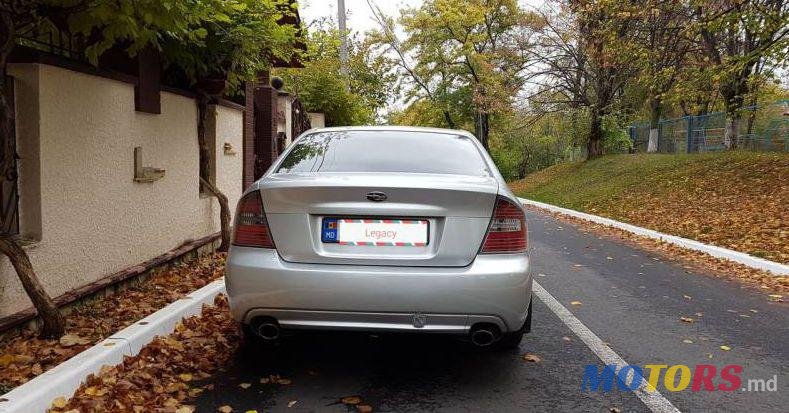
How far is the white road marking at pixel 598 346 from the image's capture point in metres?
3.37

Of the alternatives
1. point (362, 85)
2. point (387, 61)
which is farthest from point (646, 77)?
point (387, 61)

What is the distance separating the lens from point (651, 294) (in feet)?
20.9

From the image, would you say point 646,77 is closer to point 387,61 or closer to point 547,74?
point 547,74

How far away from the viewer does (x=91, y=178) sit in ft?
16.4

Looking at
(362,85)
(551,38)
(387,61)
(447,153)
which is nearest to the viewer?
(447,153)

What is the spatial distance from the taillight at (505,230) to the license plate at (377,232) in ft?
1.24

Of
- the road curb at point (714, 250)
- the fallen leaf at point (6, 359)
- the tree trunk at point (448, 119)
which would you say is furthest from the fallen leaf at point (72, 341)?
the tree trunk at point (448, 119)

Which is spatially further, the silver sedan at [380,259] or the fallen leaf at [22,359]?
the fallen leaf at [22,359]

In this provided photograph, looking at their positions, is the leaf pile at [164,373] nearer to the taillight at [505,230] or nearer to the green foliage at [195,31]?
the taillight at [505,230]

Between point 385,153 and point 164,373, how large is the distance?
6.38 feet

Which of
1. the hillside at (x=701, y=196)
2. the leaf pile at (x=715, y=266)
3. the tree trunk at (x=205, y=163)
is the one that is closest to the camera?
the leaf pile at (x=715, y=266)

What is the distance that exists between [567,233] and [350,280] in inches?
381

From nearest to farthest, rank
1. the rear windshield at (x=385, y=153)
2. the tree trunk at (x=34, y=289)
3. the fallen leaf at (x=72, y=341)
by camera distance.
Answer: the tree trunk at (x=34, y=289), the fallen leaf at (x=72, y=341), the rear windshield at (x=385, y=153)

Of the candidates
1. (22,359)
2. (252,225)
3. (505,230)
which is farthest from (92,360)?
(505,230)
